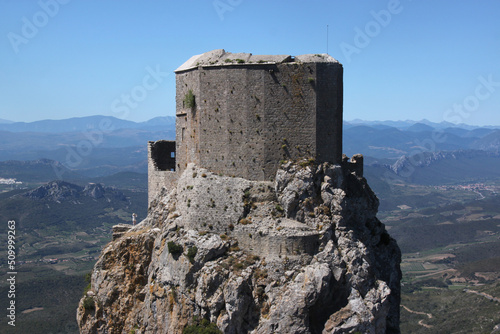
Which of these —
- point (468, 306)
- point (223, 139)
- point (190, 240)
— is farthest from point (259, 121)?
point (468, 306)

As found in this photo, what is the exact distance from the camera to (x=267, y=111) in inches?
1382

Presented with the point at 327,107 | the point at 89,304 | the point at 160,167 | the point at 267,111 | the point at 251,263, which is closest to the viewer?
the point at 251,263

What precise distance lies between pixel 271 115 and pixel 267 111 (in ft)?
1.06

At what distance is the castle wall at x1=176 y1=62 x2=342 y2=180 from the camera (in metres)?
35.1

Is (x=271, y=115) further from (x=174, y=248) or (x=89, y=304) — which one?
(x=89, y=304)

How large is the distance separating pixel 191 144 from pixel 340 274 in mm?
12493

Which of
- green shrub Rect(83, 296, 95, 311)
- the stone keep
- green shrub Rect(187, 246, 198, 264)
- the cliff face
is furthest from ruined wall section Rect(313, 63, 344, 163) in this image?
green shrub Rect(83, 296, 95, 311)

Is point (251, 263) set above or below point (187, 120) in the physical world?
below

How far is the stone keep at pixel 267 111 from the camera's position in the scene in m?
35.1

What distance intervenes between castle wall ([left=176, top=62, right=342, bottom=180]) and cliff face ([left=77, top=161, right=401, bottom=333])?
36.8 inches

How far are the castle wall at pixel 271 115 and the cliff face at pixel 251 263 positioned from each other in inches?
36.8

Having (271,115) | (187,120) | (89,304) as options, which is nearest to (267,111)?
(271,115)

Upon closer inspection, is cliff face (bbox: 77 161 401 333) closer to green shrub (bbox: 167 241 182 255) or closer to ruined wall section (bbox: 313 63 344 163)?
green shrub (bbox: 167 241 182 255)

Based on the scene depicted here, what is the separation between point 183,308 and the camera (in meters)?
34.1
